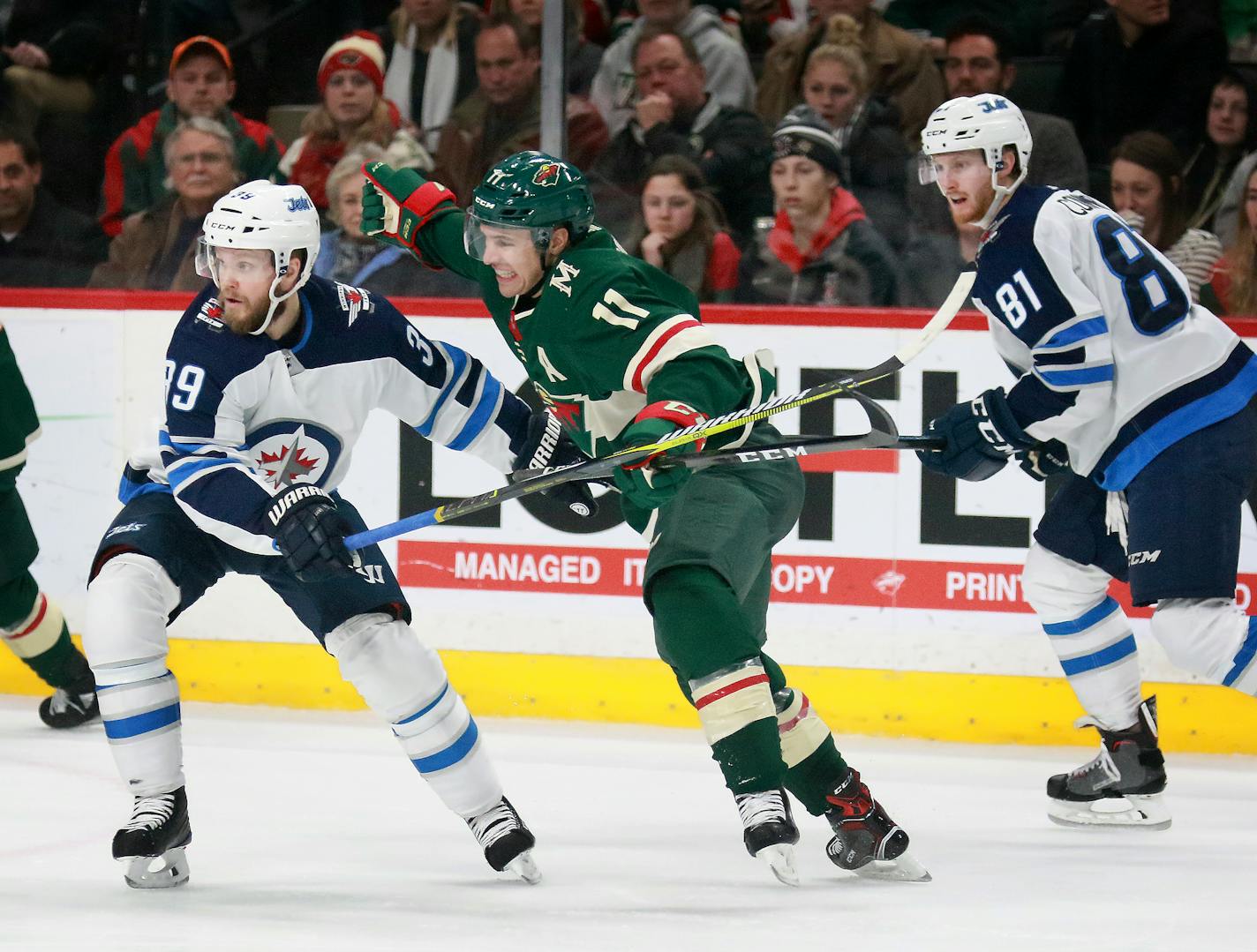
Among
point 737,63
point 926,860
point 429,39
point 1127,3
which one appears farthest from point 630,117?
point 926,860

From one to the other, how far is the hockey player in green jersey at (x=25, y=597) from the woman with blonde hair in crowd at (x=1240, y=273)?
9.46 ft

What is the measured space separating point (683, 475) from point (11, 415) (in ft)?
6.93

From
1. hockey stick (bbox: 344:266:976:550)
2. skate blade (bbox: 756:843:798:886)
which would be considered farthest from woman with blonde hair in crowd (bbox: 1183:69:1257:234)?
skate blade (bbox: 756:843:798:886)

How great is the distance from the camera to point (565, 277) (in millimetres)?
3176

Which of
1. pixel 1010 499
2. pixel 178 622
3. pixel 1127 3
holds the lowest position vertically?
pixel 178 622

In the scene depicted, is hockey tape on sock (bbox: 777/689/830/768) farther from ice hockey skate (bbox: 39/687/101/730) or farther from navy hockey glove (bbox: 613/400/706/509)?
ice hockey skate (bbox: 39/687/101/730)

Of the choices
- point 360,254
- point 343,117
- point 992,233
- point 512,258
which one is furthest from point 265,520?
point 343,117

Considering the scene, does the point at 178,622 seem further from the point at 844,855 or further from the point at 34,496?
the point at 844,855

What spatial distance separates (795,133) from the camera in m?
4.68

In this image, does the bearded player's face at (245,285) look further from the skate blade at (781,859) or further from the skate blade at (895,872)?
the skate blade at (895,872)

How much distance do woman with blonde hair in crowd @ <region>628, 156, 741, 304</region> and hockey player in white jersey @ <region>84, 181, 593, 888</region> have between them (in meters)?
1.49

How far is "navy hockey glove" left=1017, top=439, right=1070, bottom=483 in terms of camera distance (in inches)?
145

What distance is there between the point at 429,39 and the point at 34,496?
5.49 ft

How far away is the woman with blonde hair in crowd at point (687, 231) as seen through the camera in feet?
15.5
